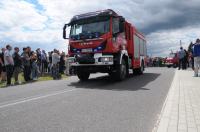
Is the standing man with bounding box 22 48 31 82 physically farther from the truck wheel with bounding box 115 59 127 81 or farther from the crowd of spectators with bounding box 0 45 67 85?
the truck wheel with bounding box 115 59 127 81

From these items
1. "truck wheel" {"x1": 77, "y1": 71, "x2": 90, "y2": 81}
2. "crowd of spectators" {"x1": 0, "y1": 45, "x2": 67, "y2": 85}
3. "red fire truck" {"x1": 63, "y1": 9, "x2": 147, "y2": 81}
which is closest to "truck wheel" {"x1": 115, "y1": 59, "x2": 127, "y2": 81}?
"red fire truck" {"x1": 63, "y1": 9, "x2": 147, "y2": 81}

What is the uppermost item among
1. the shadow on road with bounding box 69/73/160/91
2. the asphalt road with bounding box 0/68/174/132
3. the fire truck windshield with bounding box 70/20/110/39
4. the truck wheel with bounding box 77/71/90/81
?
the fire truck windshield with bounding box 70/20/110/39

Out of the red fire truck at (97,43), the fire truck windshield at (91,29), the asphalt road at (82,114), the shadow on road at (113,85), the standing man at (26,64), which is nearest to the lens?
the asphalt road at (82,114)

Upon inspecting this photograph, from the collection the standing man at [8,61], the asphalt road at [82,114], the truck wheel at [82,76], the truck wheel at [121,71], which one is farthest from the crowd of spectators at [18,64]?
the asphalt road at [82,114]

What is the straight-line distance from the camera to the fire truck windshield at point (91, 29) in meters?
15.6

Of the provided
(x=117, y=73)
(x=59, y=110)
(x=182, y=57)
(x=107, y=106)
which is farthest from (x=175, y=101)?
(x=182, y=57)

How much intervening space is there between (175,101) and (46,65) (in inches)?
686

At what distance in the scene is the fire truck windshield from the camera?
15635 millimetres

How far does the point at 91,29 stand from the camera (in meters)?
16.0

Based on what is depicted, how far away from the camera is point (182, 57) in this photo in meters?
29.5

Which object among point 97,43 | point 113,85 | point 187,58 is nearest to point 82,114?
point 113,85

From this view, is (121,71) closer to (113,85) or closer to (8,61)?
(113,85)

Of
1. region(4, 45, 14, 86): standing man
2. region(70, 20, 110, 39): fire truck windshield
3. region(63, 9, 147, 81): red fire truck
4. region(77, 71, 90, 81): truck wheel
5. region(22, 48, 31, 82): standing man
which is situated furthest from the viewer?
region(22, 48, 31, 82): standing man

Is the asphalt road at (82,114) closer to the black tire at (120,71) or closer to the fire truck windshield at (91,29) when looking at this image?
the fire truck windshield at (91,29)
